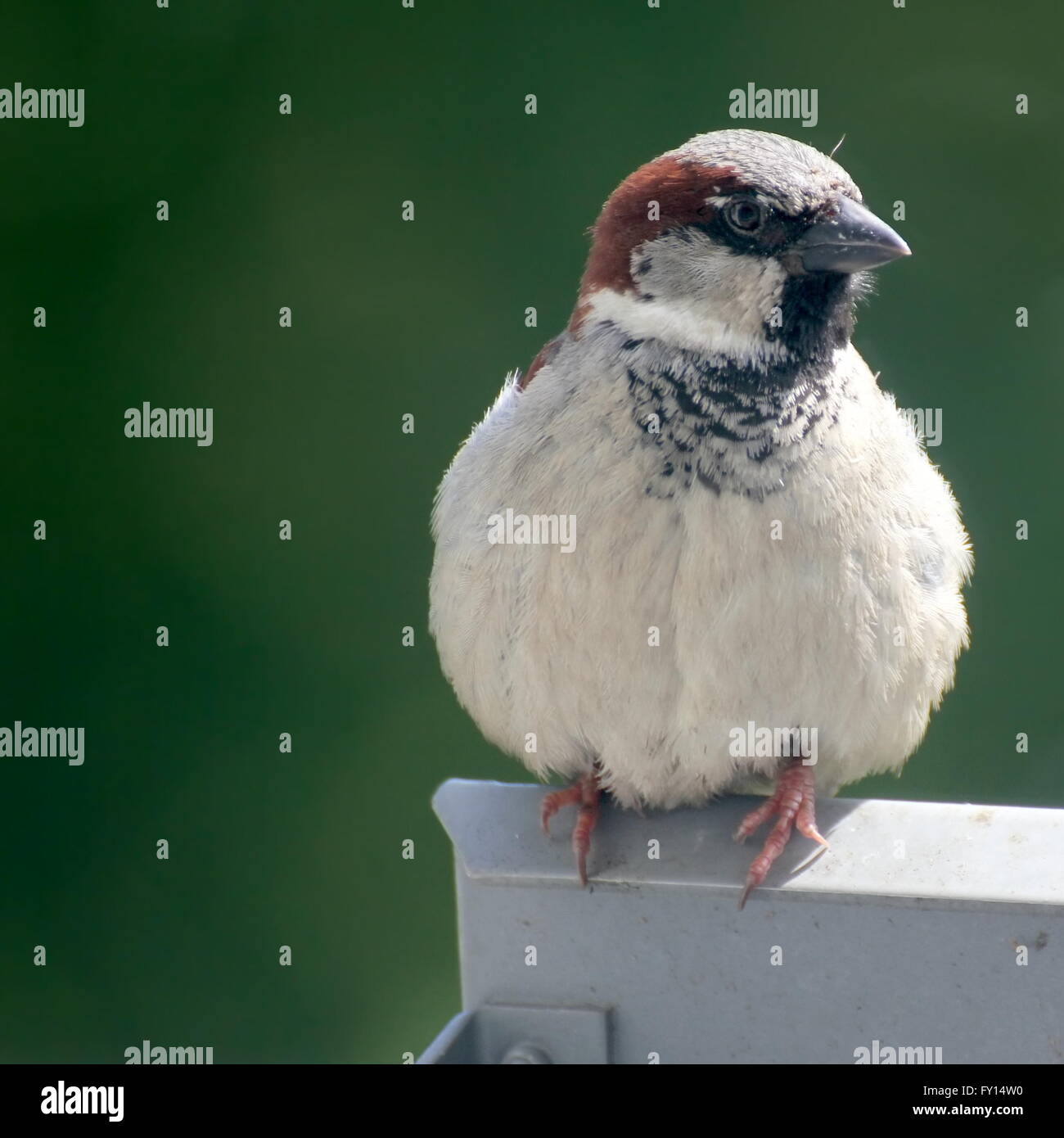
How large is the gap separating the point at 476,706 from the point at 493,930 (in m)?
0.31

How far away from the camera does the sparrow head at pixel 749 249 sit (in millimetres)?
1378

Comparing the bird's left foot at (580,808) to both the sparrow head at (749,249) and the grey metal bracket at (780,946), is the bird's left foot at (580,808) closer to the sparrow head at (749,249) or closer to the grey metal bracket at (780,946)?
the grey metal bracket at (780,946)

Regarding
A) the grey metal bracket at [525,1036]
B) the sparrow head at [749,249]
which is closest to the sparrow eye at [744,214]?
the sparrow head at [749,249]

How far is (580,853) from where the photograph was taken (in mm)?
1357

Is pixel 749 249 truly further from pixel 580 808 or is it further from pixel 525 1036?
pixel 525 1036

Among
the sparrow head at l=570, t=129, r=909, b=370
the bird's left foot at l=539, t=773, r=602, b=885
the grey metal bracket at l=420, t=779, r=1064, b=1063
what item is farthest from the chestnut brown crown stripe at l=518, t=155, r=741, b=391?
the grey metal bracket at l=420, t=779, r=1064, b=1063

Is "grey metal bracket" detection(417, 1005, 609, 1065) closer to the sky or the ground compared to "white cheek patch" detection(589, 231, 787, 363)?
closer to the ground

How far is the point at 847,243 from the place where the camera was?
4.51 feet

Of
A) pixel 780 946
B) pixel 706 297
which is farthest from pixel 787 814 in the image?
pixel 706 297

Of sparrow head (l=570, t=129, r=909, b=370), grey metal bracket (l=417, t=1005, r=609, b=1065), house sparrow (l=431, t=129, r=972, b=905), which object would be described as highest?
sparrow head (l=570, t=129, r=909, b=370)

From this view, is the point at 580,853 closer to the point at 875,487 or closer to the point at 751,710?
the point at 751,710

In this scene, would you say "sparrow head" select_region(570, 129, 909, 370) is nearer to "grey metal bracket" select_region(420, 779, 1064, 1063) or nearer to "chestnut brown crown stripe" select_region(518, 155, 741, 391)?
"chestnut brown crown stripe" select_region(518, 155, 741, 391)

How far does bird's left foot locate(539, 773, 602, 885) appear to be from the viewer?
1376 millimetres

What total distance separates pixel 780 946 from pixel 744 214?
624 millimetres
